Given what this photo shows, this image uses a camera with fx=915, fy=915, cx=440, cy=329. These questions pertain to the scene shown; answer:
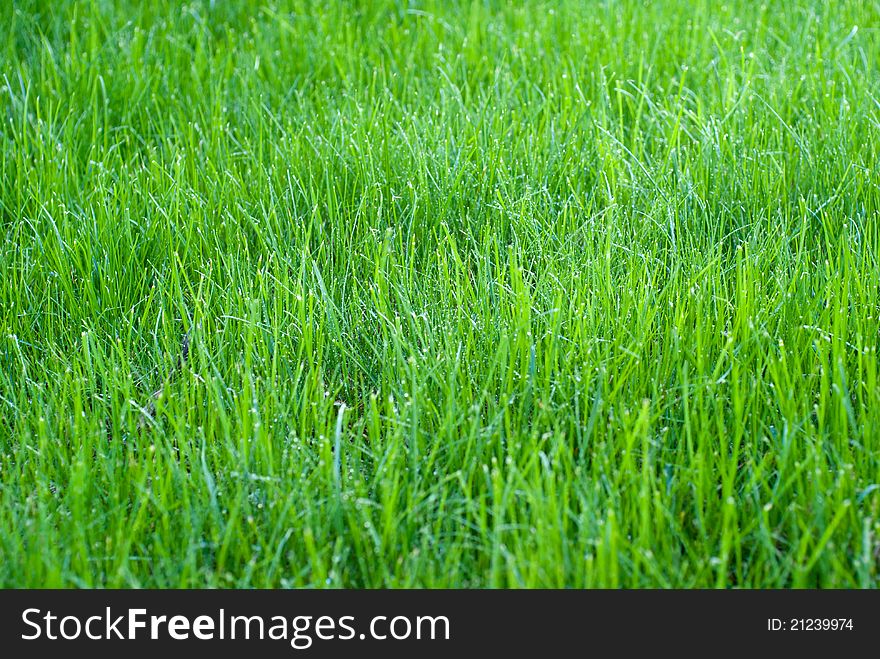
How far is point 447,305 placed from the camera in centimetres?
262

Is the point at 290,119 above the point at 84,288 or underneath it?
above

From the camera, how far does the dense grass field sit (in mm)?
2010

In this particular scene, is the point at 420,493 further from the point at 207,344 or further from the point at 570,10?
the point at 570,10

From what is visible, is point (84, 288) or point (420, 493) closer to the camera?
point (420, 493)

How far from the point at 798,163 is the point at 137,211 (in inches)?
90.6

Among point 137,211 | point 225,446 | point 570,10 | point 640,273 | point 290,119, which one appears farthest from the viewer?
point 570,10

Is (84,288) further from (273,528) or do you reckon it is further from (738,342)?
(738,342)

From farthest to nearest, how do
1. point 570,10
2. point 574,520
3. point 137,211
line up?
point 570,10, point 137,211, point 574,520

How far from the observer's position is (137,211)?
123 inches

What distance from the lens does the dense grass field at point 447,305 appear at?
2.01 m

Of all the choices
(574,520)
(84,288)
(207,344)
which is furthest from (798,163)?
(84,288)
